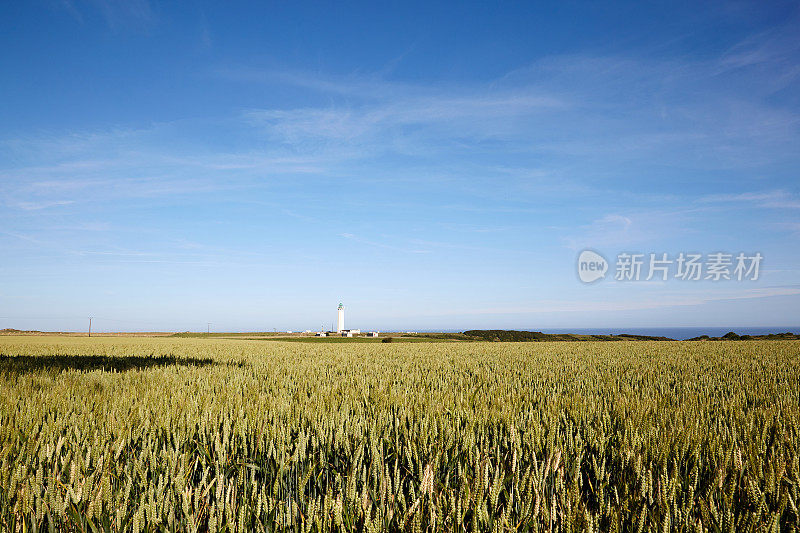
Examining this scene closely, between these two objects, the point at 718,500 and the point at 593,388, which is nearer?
the point at 718,500

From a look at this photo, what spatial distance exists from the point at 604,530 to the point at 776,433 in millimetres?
3152

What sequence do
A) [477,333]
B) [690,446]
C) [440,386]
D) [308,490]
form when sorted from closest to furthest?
[308,490], [690,446], [440,386], [477,333]

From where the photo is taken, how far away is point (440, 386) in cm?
791

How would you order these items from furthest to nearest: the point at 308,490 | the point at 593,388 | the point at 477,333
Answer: the point at 477,333
the point at 593,388
the point at 308,490

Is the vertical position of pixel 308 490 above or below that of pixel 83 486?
below

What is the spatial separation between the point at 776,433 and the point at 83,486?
552 cm

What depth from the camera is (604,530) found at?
2.28m

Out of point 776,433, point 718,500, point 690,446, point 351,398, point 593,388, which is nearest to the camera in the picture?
point 718,500

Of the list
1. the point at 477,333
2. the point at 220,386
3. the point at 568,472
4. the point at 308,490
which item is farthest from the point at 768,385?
the point at 477,333

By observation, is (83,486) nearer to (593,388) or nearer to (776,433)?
(776,433)

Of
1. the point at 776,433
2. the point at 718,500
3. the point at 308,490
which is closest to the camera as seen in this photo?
the point at 718,500

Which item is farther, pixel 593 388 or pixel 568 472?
pixel 593 388

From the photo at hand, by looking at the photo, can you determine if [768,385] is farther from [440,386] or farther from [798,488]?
[798,488]

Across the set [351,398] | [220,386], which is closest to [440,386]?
[351,398]
